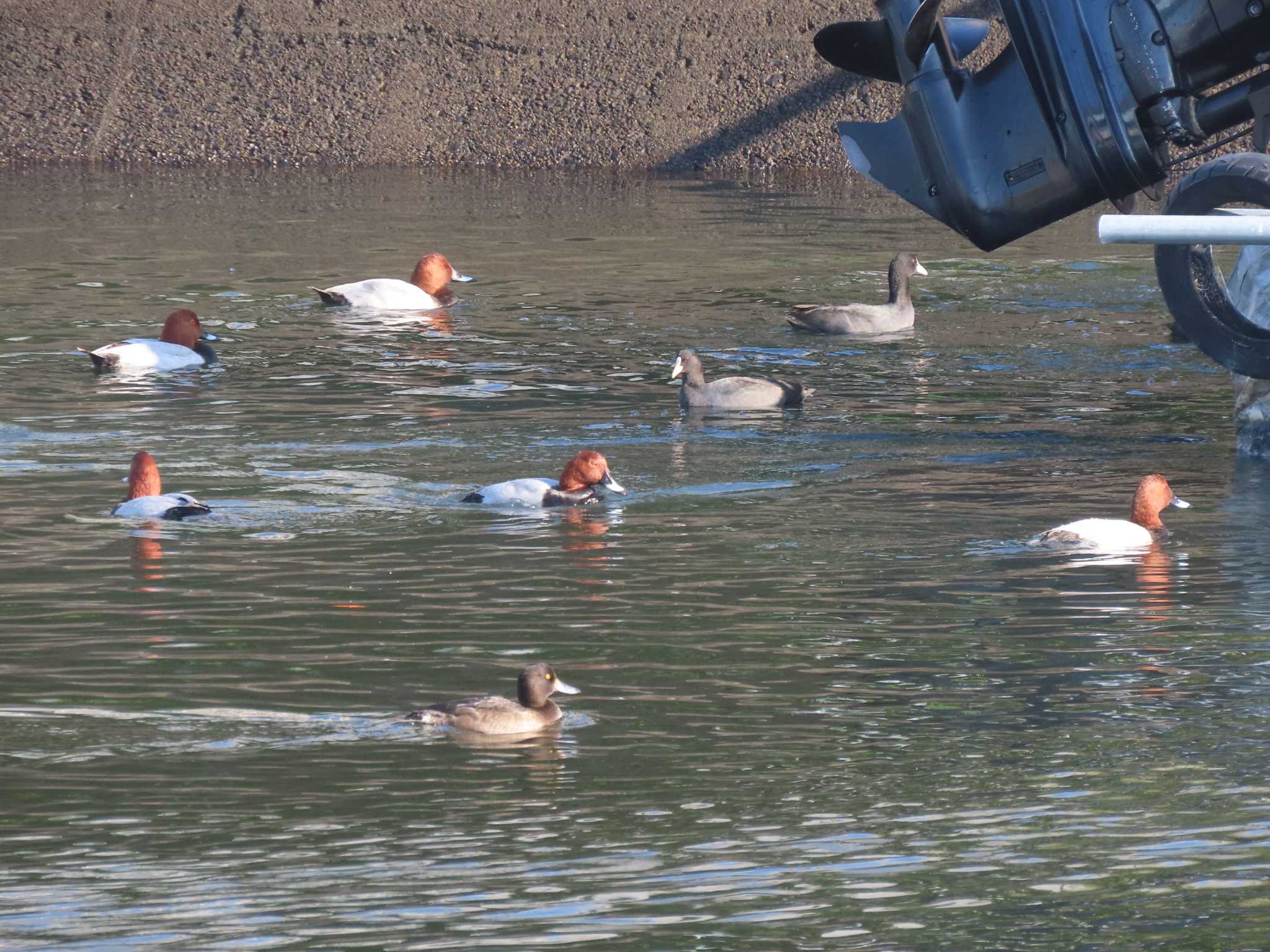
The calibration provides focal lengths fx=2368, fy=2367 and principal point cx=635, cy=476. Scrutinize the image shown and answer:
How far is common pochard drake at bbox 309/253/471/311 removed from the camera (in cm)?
1747

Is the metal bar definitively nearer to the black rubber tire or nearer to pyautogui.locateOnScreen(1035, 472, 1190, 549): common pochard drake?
pyautogui.locateOnScreen(1035, 472, 1190, 549): common pochard drake

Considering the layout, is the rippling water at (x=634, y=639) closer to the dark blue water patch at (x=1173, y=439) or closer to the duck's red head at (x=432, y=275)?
the dark blue water patch at (x=1173, y=439)

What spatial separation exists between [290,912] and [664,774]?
1.49m

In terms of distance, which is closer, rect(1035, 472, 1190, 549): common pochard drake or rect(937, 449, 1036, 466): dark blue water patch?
rect(1035, 472, 1190, 549): common pochard drake

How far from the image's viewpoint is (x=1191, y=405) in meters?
13.7

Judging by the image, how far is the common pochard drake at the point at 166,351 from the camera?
14719 mm

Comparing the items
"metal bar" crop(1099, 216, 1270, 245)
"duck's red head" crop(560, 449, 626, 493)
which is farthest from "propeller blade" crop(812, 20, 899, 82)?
"metal bar" crop(1099, 216, 1270, 245)

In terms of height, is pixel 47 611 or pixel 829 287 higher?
pixel 829 287

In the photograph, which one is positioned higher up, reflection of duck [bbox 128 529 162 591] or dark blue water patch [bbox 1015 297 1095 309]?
dark blue water patch [bbox 1015 297 1095 309]

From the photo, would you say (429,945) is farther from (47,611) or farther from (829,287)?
(829,287)

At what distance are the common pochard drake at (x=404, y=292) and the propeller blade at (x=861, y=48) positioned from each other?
18.5ft

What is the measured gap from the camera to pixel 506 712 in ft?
24.2

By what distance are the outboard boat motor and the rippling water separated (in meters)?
1.36

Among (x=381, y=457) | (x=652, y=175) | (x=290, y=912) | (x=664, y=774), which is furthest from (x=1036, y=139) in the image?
(x=652, y=175)
